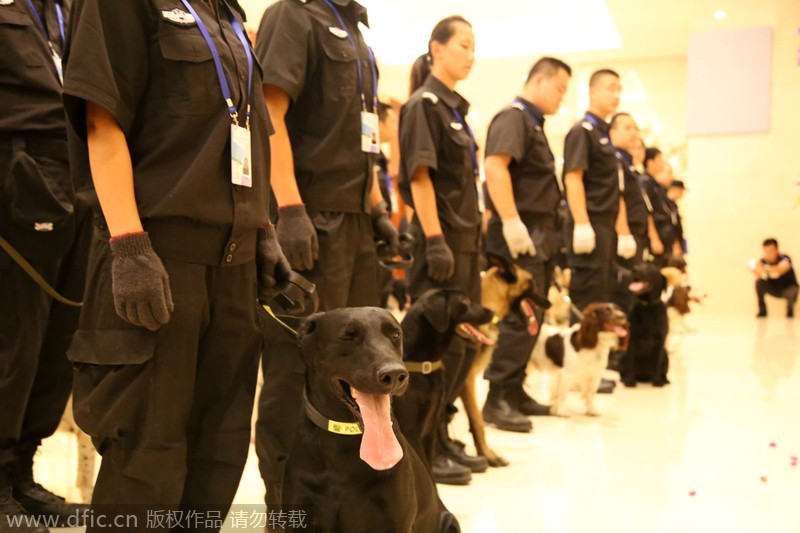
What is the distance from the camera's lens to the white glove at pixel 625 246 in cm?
597

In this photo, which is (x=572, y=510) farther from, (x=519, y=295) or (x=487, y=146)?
(x=487, y=146)

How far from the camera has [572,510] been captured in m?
2.94

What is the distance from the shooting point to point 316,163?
2.49 meters

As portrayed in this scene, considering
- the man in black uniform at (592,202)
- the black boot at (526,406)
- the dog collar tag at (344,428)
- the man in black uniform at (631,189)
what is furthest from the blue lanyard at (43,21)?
the man in black uniform at (631,189)

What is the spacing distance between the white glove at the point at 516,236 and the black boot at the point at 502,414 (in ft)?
2.61

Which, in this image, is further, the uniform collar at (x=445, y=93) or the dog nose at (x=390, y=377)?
the uniform collar at (x=445, y=93)

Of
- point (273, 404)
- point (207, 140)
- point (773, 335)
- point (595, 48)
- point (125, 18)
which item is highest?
point (595, 48)

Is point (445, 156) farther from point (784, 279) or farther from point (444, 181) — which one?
point (784, 279)

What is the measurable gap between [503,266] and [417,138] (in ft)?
3.07

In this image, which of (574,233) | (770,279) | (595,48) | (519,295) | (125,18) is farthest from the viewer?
(595,48)

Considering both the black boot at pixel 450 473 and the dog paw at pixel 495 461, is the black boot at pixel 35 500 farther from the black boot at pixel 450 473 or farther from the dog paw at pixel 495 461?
the dog paw at pixel 495 461

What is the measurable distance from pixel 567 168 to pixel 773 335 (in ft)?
18.7

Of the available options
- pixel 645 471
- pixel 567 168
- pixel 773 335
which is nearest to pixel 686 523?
pixel 645 471

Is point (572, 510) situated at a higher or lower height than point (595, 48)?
lower
